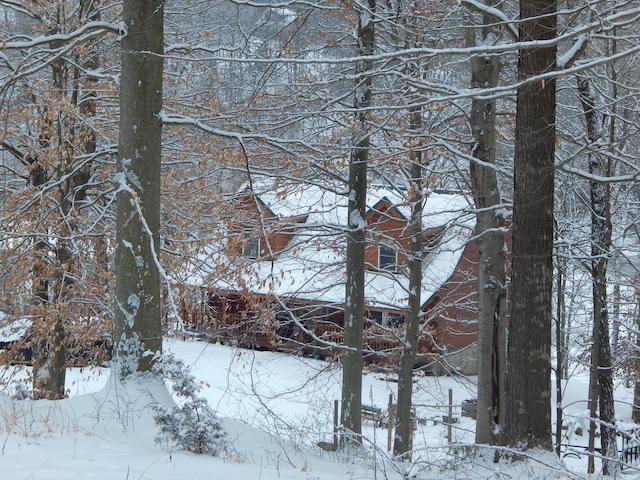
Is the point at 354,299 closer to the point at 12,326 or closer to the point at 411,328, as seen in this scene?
the point at 411,328

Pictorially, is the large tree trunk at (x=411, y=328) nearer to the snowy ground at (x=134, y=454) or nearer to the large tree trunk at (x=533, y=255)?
the snowy ground at (x=134, y=454)

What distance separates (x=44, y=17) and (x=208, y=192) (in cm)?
389

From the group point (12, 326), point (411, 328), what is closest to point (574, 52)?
point (411, 328)

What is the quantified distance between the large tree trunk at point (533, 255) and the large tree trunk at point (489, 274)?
3.19m

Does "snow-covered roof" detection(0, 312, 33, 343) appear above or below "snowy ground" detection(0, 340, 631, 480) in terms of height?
above

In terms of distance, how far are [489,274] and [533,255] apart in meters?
3.64

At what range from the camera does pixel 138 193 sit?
8.30 meters

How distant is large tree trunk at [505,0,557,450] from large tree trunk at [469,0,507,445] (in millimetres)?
3193

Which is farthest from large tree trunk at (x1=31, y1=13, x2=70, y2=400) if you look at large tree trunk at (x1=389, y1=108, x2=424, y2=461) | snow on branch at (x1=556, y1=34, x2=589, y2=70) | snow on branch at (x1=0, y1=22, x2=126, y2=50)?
snow on branch at (x1=556, y1=34, x2=589, y2=70)

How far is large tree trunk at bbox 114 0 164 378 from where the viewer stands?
814 cm

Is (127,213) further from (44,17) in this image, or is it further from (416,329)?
(416,329)

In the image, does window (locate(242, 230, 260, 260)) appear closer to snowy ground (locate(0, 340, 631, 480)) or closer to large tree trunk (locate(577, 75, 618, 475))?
snowy ground (locate(0, 340, 631, 480))

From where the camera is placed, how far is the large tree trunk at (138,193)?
8.14 m

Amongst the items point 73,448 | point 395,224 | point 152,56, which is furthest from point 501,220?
point 395,224
